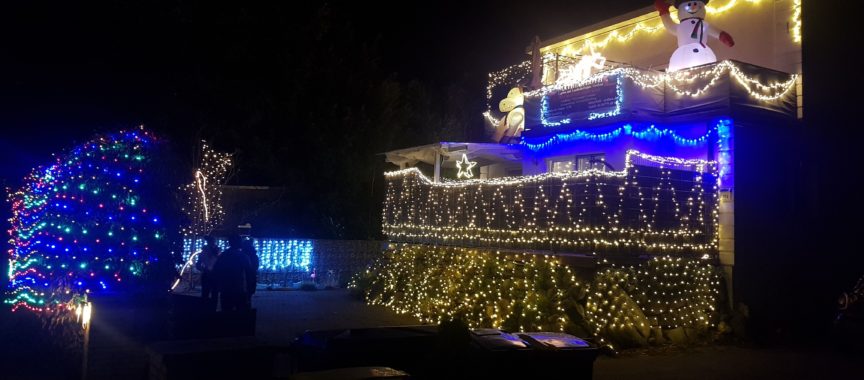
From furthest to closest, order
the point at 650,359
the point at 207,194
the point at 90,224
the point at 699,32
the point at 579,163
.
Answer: the point at 207,194 < the point at 579,163 < the point at 699,32 < the point at 650,359 < the point at 90,224

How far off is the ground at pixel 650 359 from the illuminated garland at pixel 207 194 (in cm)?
610

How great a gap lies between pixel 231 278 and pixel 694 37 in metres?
10.2

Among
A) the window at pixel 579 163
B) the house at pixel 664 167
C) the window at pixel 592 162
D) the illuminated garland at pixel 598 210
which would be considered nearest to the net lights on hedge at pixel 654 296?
the house at pixel 664 167

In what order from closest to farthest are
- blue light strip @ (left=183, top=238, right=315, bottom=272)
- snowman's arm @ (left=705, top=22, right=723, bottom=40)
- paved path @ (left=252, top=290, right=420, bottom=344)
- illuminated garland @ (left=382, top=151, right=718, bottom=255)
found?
illuminated garland @ (left=382, top=151, right=718, bottom=255), paved path @ (left=252, top=290, right=420, bottom=344), snowman's arm @ (left=705, top=22, right=723, bottom=40), blue light strip @ (left=183, top=238, right=315, bottom=272)

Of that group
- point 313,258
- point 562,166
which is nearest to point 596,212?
point 562,166

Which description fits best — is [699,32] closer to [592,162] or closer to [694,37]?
[694,37]

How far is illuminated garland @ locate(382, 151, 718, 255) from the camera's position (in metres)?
11.3

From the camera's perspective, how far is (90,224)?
949cm

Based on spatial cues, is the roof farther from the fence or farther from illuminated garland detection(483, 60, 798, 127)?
illuminated garland detection(483, 60, 798, 127)

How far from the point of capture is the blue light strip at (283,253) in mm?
20609

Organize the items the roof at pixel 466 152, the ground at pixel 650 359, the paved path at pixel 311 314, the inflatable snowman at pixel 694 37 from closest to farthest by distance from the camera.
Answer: the ground at pixel 650 359 < the paved path at pixel 311 314 < the inflatable snowman at pixel 694 37 < the roof at pixel 466 152

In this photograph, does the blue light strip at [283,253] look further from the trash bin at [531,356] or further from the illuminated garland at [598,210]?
the trash bin at [531,356]

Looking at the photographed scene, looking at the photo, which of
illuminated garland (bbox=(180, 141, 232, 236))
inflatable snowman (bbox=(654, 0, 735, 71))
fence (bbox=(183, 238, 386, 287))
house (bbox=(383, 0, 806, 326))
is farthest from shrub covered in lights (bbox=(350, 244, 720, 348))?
illuminated garland (bbox=(180, 141, 232, 236))

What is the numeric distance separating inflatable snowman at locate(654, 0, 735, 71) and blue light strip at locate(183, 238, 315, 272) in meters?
12.4
